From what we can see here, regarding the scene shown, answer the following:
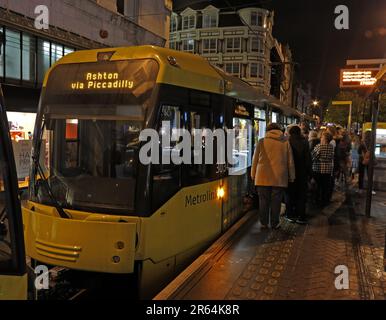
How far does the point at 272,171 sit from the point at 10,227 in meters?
5.08

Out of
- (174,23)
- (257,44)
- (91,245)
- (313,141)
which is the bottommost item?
(91,245)

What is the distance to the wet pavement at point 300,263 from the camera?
14.4 feet

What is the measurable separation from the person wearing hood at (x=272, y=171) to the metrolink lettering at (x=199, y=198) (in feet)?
3.84

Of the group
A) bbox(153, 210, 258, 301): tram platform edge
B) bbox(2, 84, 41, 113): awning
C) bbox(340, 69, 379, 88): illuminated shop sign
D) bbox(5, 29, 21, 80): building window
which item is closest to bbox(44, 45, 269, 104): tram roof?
bbox(153, 210, 258, 301): tram platform edge

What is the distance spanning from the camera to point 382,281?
4719mm

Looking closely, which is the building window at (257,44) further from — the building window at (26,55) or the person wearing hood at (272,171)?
the person wearing hood at (272,171)

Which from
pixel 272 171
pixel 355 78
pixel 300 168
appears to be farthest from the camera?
pixel 355 78

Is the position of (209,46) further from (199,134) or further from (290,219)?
(199,134)

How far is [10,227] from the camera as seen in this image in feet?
7.88

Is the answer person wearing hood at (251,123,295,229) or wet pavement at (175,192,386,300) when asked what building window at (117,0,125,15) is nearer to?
person wearing hood at (251,123,295,229)

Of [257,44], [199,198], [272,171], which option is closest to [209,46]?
[257,44]
